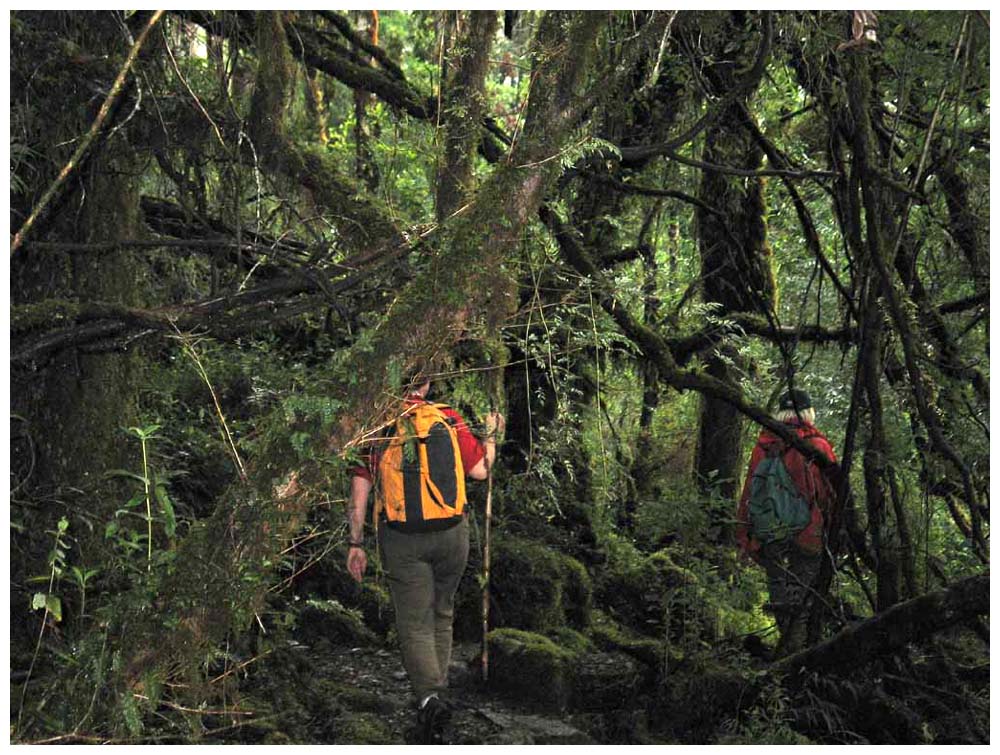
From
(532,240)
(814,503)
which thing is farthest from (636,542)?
(532,240)

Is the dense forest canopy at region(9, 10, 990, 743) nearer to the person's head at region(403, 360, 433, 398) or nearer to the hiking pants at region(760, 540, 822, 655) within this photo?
the person's head at region(403, 360, 433, 398)

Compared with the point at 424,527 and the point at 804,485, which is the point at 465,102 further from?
the point at 804,485

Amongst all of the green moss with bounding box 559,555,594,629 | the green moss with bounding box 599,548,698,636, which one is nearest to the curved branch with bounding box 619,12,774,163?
the green moss with bounding box 559,555,594,629

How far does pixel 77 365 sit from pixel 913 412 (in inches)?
209

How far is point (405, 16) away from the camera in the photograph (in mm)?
12500

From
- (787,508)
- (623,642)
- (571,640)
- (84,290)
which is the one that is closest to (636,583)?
(571,640)

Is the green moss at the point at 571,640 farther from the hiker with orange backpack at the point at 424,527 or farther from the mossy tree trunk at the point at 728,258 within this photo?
the hiker with orange backpack at the point at 424,527

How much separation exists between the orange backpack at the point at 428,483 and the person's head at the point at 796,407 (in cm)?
255

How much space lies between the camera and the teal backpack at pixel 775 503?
23.3 ft

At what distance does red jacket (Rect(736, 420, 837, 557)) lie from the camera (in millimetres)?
7004

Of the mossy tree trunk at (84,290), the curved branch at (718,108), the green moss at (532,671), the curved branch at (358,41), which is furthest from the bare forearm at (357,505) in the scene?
the curved branch at (358,41)

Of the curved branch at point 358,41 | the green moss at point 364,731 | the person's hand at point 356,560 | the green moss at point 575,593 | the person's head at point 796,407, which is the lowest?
the green moss at point 364,731

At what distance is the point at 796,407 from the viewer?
276 inches
